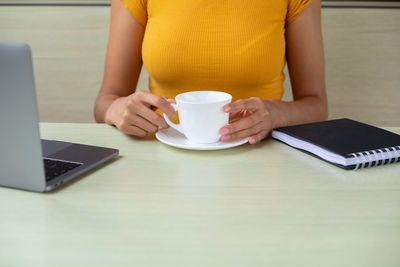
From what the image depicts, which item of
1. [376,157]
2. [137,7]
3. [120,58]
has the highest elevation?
[137,7]

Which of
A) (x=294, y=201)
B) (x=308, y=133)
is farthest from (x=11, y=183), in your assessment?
(x=308, y=133)

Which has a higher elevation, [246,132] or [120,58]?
[120,58]

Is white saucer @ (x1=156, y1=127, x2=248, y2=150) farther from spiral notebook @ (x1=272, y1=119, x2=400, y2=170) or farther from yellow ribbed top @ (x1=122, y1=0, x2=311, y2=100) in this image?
yellow ribbed top @ (x1=122, y1=0, x2=311, y2=100)

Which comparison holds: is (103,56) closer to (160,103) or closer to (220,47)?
(220,47)

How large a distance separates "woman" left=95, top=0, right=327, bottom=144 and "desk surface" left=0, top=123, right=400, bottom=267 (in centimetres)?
36

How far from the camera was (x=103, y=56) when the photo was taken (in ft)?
5.97

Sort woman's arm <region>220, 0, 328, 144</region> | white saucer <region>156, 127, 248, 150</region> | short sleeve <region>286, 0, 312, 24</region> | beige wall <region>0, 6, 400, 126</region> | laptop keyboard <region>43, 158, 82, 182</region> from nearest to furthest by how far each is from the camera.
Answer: laptop keyboard <region>43, 158, 82, 182</region> < white saucer <region>156, 127, 248, 150</region> < woman's arm <region>220, 0, 328, 144</region> < short sleeve <region>286, 0, 312, 24</region> < beige wall <region>0, 6, 400, 126</region>

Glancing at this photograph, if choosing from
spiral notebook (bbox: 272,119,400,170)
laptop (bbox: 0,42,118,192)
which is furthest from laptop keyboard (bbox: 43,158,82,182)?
spiral notebook (bbox: 272,119,400,170)

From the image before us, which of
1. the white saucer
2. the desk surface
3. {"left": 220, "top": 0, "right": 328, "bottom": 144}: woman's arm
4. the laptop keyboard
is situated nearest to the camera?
the desk surface

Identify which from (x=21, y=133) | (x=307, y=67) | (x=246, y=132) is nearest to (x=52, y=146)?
(x=21, y=133)

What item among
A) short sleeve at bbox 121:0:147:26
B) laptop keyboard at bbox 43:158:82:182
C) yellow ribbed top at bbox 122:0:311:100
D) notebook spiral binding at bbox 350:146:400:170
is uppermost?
short sleeve at bbox 121:0:147:26

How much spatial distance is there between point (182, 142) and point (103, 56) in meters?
1.11

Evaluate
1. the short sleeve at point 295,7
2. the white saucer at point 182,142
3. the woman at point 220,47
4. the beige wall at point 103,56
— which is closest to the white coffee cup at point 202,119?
the white saucer at point 182,142

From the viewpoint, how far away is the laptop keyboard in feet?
2.22
